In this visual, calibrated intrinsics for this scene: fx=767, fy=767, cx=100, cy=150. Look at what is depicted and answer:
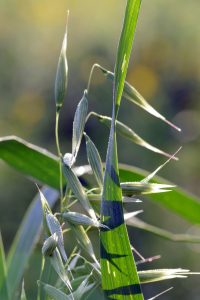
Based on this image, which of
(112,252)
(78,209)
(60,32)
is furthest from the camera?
(60,32)

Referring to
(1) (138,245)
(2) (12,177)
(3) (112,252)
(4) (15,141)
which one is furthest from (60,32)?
(3) (112,252)

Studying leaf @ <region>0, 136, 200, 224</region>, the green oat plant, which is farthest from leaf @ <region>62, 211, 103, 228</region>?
leaf @ <region>0, 136, 200, 224</region>

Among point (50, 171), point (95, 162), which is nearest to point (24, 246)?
point (50, 171)

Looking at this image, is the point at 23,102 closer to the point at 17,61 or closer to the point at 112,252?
the point at 17,61

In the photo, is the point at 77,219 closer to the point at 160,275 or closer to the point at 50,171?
the point at 160,275

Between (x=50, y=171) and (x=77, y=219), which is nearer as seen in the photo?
(x=77, y=219)
